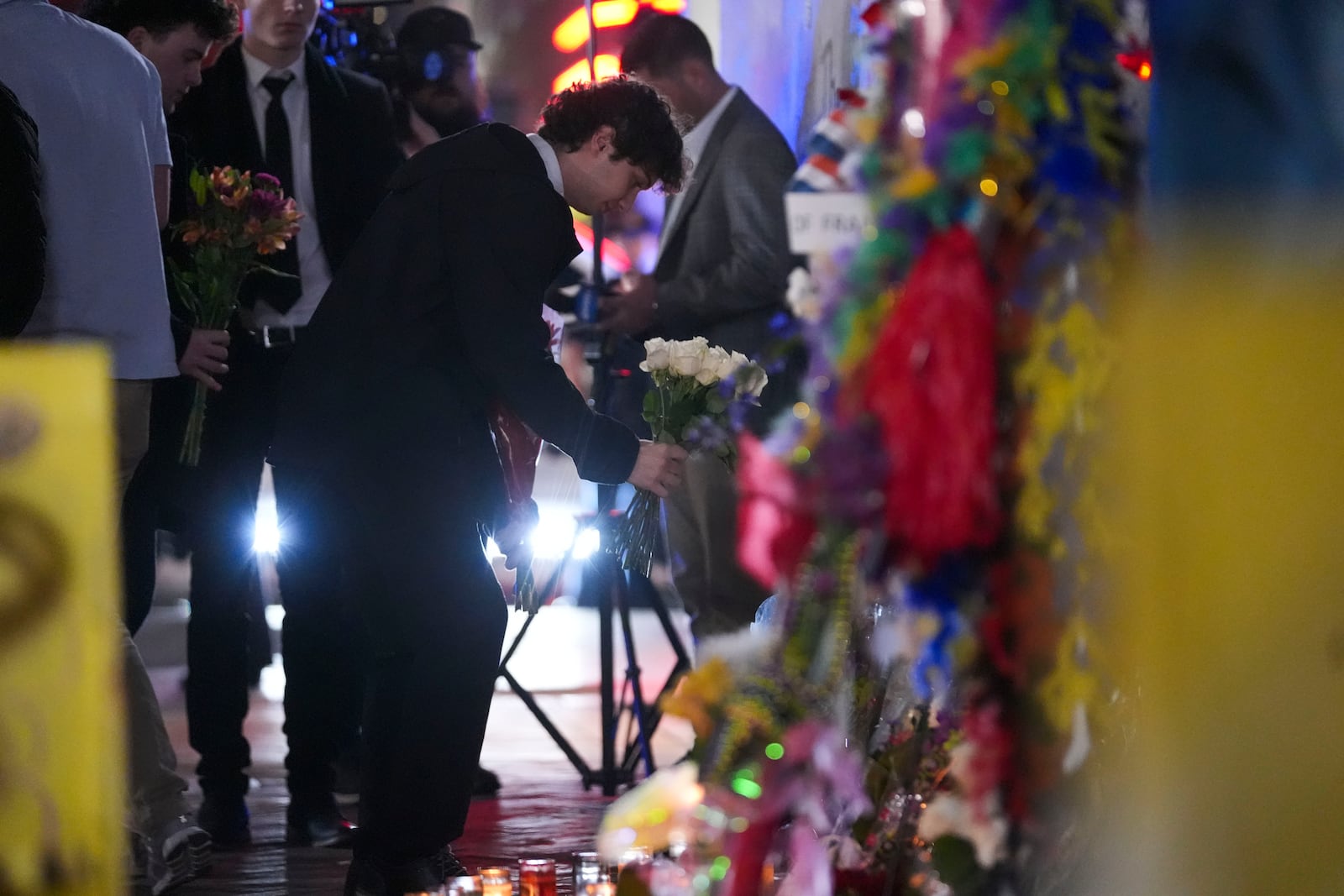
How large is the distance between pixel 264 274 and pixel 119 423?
2.66 ft

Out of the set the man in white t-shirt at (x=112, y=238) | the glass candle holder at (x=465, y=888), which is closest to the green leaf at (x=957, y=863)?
the glass candle holder at (x=465, y=888)

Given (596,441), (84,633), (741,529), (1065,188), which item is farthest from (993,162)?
(596,441)

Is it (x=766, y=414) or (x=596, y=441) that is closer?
(x=596, y=441)

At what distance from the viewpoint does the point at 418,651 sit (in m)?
2.58

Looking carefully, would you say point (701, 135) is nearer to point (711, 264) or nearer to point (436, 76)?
point (711, 264)

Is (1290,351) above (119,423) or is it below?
above

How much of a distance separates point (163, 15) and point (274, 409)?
30.9 inches

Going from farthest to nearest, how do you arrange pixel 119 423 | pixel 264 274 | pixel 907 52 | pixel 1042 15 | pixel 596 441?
pixel 264 274
pixel 119 423
pixel 596 441
pixel 907 52
pixel 1042 15

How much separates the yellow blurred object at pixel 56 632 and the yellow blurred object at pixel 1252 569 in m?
0.90

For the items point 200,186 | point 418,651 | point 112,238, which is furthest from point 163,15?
point 418,651

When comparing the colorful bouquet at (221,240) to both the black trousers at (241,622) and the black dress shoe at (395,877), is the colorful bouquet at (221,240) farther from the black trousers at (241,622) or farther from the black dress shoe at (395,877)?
the black dress shoe at (395,877)

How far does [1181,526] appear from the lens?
4.87 feet

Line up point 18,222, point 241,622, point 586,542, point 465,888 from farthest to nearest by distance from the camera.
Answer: point 586,542 < point 241,622 < point 18,222 < point 465,888

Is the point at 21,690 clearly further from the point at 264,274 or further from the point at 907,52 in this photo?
the point at 264,274
